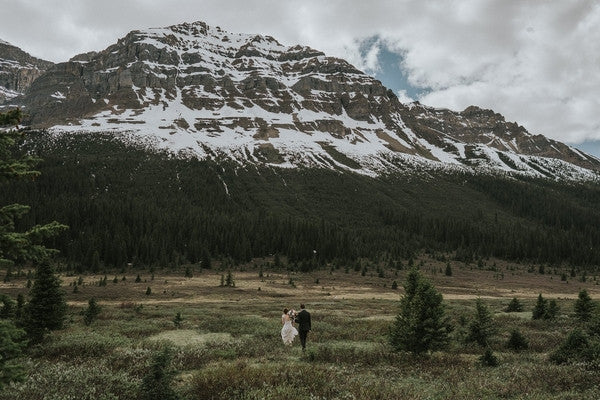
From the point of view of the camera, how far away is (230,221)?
134 m

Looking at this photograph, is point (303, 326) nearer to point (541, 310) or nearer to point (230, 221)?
point (541, 310)

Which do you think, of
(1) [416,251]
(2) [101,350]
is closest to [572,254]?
(1) [416,251]

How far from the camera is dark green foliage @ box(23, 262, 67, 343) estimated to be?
68.1ft

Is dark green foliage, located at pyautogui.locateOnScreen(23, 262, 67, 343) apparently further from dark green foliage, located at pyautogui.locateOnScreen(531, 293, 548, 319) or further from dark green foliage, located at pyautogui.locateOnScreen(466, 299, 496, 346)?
dark green foliage, located at pyautogui.locateOnScreen(531, 293, 548, 319)

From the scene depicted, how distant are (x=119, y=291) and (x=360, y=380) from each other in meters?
55.6

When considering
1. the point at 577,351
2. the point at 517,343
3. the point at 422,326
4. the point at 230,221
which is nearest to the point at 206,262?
the point at 230,221

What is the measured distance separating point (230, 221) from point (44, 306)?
112m

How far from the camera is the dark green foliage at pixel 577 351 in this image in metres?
15.3

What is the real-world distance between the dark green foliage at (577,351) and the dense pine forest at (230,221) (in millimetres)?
87115

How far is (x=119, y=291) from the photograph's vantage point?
191ft

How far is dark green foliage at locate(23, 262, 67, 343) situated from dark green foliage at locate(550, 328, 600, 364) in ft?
85.7

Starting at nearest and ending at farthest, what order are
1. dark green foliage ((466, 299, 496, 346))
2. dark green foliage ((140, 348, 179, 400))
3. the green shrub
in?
1. dark green foliage ((140, 348, 179, 400))
2. the green shrub
3. dark green foliage ((466, 299, 496, 346))

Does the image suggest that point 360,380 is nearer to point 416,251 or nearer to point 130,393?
point 130,393

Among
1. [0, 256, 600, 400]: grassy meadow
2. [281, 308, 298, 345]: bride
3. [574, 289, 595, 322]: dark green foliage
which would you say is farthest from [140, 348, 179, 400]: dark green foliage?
[574, 289, 595, 322]: dark green foliage
